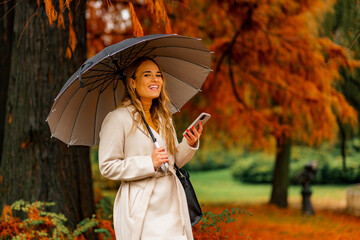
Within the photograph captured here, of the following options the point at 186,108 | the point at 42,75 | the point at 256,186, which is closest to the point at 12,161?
the point at 42,75

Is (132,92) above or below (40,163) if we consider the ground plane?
above

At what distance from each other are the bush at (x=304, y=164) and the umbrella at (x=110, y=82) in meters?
14.1

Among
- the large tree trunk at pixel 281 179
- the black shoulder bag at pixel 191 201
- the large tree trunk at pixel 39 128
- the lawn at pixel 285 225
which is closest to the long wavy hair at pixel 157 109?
the black shoulder bag at pixel 191 201

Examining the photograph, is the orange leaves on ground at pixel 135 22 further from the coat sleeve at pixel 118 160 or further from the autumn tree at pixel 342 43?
the autumn tree at pixel 342 43

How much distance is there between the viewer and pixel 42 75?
444cm

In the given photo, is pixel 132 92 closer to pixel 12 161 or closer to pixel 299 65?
pixel 12 161

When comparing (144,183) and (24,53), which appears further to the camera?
(24,53)

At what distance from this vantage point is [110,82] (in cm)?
296

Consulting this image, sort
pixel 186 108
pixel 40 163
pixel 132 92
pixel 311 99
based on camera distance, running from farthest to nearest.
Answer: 1. pixel 186 108
2. pixel 311 99
3. pixel 40 163
4. pixel 132 92

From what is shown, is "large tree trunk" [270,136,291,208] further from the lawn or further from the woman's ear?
the woman's ear

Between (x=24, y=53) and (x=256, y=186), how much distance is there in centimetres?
1582

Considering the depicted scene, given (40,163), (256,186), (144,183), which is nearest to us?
(144,183)

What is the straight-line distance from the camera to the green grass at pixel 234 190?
554 inches

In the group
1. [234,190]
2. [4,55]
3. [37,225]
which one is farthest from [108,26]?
[234,190]
